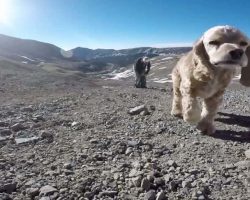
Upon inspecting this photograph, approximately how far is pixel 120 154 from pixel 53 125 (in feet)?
10.1

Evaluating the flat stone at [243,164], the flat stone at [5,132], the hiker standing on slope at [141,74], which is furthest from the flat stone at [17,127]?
the hiker standing on slope at [141,74]

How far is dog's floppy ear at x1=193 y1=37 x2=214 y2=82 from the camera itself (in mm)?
8047

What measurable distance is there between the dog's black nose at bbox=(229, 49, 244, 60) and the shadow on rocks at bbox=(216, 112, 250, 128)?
3.65 meters

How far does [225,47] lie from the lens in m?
7.02

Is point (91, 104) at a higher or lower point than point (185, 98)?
lower

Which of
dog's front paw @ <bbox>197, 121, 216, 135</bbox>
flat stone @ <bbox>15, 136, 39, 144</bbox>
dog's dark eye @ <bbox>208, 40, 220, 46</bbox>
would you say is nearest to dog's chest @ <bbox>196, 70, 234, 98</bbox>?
dog's front paw @ <bbox>197, 121, 216, 135</bbox>

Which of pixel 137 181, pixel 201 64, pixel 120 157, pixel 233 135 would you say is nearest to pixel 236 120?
pixel 233 135

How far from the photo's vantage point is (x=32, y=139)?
827cm

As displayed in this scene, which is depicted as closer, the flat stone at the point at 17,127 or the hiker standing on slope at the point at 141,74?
the flat stone at the point at 17,127

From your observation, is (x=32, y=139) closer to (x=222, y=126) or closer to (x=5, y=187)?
(x=5, y=187)

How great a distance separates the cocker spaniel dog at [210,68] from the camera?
23.0 ft

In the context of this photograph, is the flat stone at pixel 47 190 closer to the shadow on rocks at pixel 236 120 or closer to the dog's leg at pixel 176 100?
the dog's leg at pixel 176 100

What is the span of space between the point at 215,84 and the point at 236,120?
2.91 m

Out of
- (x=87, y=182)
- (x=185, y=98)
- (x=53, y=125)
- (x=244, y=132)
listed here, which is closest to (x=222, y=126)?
(x=244, y=132)
